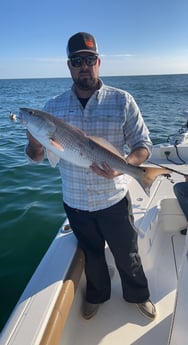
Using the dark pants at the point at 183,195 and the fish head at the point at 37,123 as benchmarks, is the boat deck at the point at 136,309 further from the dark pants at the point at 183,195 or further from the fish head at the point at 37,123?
the fish head at the point at 37,123

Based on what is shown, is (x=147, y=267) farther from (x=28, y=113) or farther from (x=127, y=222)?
(x=28, y=113)

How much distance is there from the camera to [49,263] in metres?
2.97

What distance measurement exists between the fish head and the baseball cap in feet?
1.93

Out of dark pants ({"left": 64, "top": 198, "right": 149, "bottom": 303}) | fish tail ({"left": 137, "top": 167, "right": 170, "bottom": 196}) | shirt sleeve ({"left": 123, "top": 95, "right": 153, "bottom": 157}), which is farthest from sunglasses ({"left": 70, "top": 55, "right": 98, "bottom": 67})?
dark pants ({"left": 64, "top": 198, "right": 149, "bottom": 303})

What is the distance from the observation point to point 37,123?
238cm

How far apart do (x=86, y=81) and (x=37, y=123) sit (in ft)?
1.81

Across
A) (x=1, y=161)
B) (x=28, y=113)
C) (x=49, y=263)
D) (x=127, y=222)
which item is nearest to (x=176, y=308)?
(x=127, y=222)

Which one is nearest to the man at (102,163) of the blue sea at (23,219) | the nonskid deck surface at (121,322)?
the nonskid deck surface at (121,322)

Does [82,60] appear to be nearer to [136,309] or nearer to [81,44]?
[81,44]

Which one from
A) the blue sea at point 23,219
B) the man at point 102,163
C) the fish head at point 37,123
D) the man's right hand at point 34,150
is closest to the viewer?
the fish head at point 37,123

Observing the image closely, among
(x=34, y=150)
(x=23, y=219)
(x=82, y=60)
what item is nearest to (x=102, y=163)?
(x=34, y=150)

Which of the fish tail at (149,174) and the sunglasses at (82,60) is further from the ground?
the sunglasses at (82,60)

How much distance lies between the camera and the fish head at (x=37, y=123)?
2.35m

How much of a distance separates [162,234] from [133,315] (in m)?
1.62
